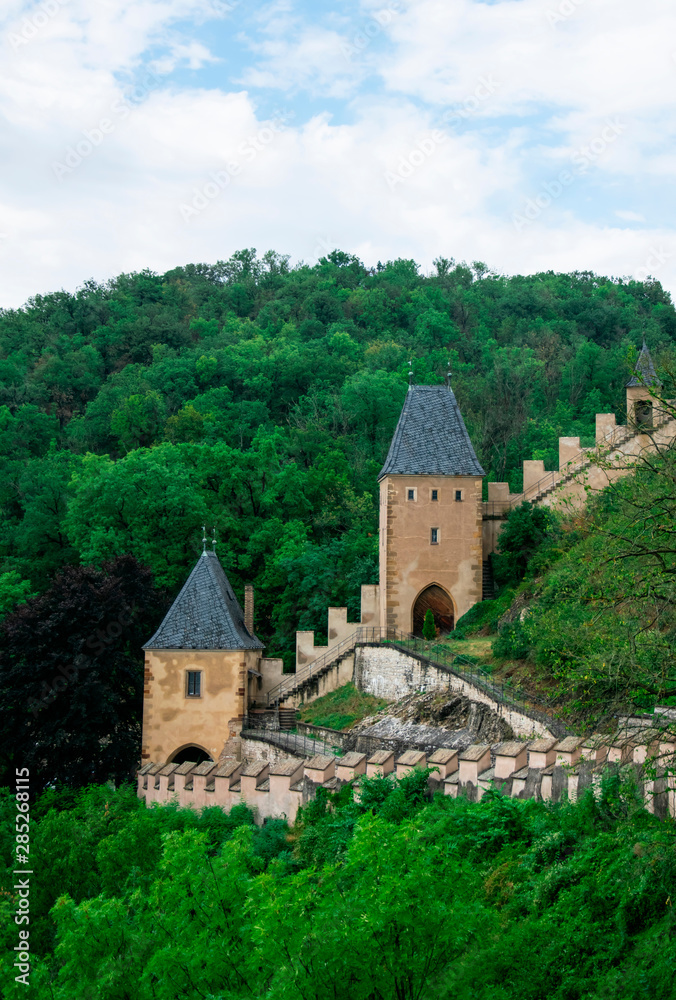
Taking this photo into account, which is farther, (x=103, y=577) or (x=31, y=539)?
(x=31, y=539)

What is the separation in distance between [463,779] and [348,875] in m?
6.12

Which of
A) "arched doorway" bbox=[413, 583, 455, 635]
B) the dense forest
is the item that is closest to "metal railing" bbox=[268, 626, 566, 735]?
"arched doorway" bbox=[413, 583, 455, 635]

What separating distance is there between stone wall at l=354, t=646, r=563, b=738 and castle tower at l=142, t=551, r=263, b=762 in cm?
319

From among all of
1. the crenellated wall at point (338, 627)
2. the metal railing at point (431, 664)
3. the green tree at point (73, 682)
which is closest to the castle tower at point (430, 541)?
the crenellated wall at point (338, 627)

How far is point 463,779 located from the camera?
1727cm

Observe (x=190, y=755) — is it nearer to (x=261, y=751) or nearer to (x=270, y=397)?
(x=261, y=751)

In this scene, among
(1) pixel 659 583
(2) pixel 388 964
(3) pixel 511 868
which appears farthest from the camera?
(3) pixel 511 868

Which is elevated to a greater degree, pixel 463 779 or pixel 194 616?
pixel 194 616

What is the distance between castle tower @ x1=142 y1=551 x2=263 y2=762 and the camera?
3067 centimetres

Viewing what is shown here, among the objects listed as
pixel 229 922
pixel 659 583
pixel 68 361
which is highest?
pixel 68 361

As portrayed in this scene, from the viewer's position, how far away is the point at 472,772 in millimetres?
17156

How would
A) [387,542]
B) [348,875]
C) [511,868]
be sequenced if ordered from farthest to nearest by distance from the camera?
1. [387,542]
2. [511,868]
3. [348,875]

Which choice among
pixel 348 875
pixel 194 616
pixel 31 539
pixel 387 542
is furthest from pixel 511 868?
pixel 31 539

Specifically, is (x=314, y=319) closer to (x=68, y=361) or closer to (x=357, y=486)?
(x=68, y=361)
